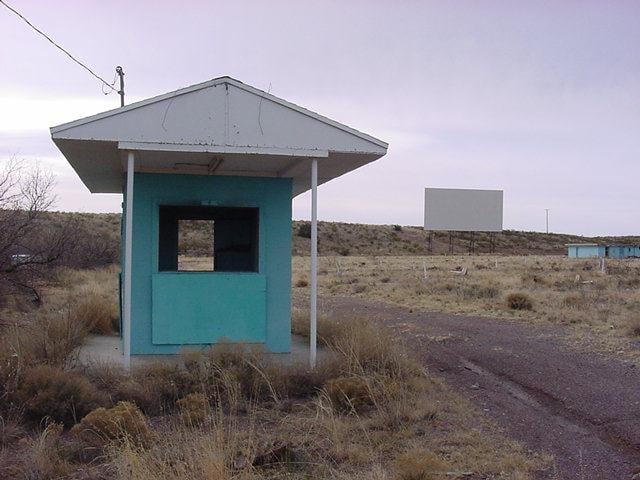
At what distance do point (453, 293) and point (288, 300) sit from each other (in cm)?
1528

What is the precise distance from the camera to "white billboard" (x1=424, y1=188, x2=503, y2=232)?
75000mm

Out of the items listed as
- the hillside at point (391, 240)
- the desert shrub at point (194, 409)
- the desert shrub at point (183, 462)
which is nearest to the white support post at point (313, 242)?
the desert shrub at point (194, 409)

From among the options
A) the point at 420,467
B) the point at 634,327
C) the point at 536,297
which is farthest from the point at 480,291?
the point at 420,467

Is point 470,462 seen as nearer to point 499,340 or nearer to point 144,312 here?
point 144,312

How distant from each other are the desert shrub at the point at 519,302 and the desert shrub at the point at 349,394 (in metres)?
13.4

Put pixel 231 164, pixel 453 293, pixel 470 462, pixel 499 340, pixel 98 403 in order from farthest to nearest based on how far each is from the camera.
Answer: pixel 453 293, pixel 499 340, pixel 231 164, pixel 98 403, pixel 470 462

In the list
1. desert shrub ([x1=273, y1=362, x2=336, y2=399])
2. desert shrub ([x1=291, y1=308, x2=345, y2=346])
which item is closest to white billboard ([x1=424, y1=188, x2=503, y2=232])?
desert shrub ([x1=291, y1=308, x2=345, y2=346])

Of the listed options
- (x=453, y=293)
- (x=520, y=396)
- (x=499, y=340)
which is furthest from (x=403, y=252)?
(x=520, y=396)

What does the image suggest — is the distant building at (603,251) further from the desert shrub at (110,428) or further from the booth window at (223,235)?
the desert shrub at (110,428)

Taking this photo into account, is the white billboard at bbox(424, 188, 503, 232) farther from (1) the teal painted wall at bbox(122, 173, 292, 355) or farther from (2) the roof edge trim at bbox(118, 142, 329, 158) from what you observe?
(2) the roof edge trim at bbox(118, 142, 329, 158)

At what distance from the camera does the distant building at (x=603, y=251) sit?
2722 inches

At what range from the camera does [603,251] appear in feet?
226

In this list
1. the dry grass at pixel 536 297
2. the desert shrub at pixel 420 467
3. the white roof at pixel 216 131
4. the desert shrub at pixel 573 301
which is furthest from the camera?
the desert shrub at pixel 573 301

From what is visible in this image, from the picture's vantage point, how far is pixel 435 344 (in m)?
14.4
